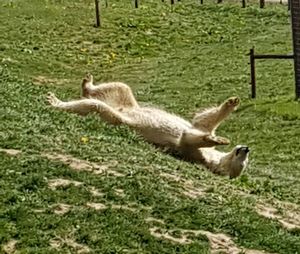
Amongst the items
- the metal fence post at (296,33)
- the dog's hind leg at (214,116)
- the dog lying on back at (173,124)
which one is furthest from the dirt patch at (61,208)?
the metal fence post at (296,33)

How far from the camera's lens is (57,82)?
81.2ft

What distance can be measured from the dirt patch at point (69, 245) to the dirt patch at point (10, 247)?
0.29 metres

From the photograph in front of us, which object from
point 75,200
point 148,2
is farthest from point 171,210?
point 148,2

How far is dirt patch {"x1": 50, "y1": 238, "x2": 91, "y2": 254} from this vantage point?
708 cm

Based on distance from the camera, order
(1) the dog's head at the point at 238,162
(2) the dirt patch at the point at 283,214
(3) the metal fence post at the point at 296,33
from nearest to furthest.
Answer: (2) the dirt patch at the point at 283,214 → (1) the dog's head at the point at 238,162 → (3) the metal fence post at the point at 296,33

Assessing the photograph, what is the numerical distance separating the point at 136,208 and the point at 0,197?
1.24m

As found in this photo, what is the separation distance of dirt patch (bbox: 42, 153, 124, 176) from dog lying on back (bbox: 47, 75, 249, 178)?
2050 mm

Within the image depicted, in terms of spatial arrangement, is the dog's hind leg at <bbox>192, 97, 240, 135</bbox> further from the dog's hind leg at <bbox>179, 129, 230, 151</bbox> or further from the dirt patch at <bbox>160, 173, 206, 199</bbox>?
the dirt patch at <bbox>160, 173, 206, 199</bbox>

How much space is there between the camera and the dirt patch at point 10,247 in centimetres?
694

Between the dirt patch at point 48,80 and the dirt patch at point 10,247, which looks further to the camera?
the dirt patch at point 48,80

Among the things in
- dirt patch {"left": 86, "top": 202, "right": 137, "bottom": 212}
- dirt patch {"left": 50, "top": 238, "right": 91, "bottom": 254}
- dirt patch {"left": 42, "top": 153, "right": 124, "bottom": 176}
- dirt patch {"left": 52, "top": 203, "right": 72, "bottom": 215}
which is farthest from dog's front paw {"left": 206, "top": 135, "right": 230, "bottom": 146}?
dirt patch {"left": 50, "top": 238, "right": 91, "bottom": 254}

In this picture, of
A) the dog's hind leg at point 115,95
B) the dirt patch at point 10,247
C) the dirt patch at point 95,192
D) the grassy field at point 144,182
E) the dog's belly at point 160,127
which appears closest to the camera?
the dirt patch at point 10,247

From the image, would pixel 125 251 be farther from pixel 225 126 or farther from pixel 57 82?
pixel 57 82

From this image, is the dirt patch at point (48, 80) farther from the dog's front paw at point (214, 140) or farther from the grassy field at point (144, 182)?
the dog's front paw at point (214, 140)
